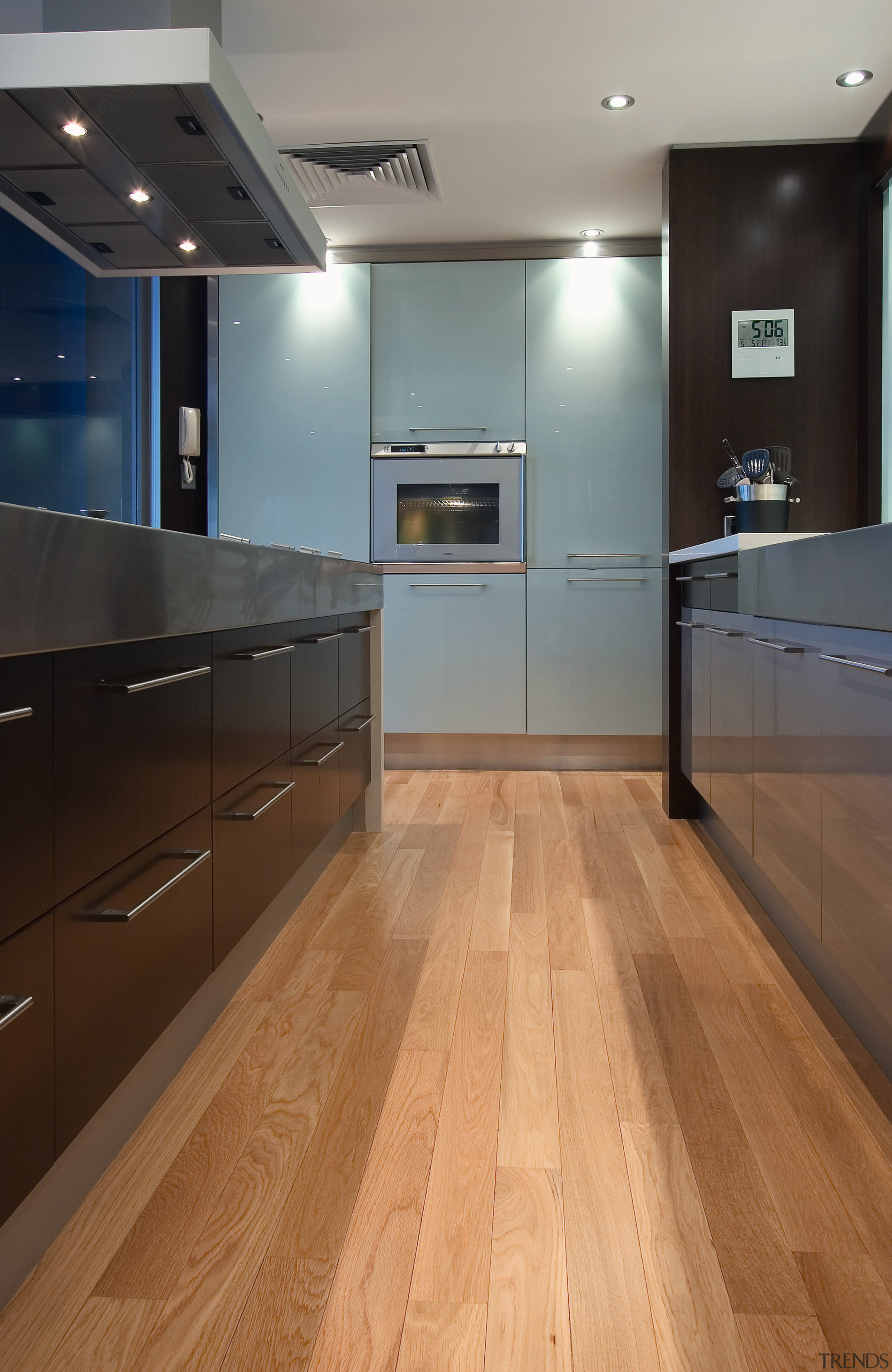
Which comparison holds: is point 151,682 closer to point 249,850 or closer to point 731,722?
point 249,850

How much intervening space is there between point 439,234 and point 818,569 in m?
3.33

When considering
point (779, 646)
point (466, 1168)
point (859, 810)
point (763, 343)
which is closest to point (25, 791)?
point (466, 1168)

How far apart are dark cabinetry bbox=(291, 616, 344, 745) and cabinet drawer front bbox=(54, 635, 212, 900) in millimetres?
642

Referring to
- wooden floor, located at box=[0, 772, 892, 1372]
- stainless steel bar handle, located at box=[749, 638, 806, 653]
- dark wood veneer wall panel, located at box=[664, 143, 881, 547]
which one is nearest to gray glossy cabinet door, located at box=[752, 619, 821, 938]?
stainless steel bar handle, located at box=[749, 638, 806, 653]

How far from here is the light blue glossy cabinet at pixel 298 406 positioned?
468 centimetres

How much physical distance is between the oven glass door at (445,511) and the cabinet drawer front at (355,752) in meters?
1.51

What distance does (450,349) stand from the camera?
15.3 feet

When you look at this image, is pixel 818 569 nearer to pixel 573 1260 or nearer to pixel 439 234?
pixel 573 1260

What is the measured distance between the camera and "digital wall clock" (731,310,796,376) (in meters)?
3.61

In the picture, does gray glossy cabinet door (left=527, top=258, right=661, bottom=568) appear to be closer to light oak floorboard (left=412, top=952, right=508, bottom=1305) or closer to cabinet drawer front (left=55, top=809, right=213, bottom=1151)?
light oak floorboard (left=412, top=952, right=508, bottom=1305)

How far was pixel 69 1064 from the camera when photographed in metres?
1.14

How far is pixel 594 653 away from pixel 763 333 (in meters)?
1.58

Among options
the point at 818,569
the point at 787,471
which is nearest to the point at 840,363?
the point at 787,471

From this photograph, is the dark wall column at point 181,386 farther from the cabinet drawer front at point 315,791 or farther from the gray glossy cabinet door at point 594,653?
the gray glossy cabinet door at point 594,653
